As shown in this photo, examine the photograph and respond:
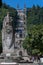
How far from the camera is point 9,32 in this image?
115ft

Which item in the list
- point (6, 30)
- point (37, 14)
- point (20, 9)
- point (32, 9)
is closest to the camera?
point (6, 30)

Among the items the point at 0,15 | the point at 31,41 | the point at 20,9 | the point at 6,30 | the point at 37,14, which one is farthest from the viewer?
the point at 20,9

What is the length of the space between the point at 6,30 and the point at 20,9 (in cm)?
10350

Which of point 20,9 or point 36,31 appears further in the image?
point 20,9

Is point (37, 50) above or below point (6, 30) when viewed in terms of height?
below

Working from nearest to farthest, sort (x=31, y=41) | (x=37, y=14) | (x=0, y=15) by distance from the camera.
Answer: (x=31, y=41) < (x=0, y=15) < (x=37, y=14)

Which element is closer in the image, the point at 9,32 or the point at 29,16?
the point at 9,32

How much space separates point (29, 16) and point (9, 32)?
74.4 metres

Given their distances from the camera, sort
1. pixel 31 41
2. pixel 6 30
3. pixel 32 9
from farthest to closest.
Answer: pixel 32 9
pixel 31 41
pixel 6 30

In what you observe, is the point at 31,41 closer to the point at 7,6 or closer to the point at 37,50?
the point at 37,50

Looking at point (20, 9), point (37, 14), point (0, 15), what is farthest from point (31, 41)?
point (20, 9)

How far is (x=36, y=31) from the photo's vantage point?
3909 centimetres

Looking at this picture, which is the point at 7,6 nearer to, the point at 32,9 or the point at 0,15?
the point at 32,9

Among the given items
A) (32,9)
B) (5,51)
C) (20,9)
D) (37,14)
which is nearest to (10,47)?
(5,51)
